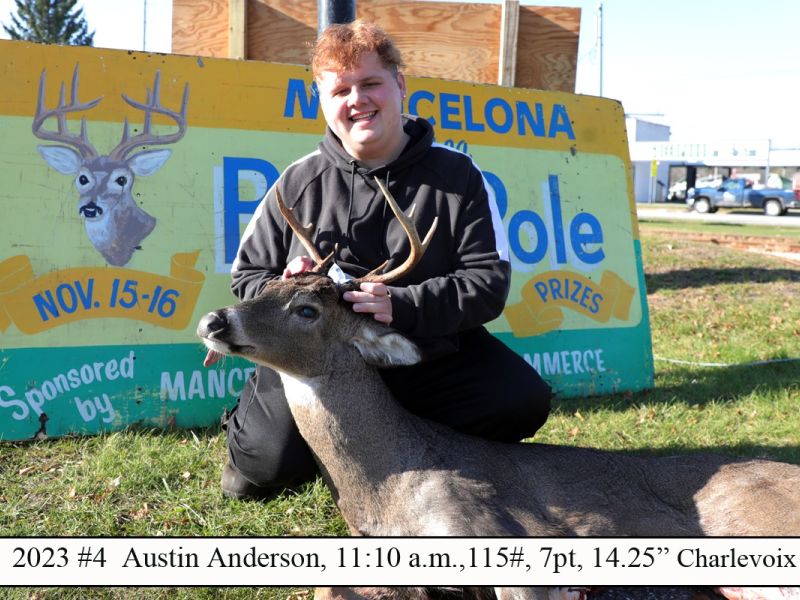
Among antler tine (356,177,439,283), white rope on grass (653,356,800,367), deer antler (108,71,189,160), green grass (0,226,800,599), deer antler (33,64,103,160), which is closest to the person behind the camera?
antler tine (356,177,439,283)

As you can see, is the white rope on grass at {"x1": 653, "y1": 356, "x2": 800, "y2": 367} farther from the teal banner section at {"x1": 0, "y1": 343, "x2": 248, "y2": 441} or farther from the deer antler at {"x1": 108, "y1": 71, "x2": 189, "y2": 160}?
the deer antler at {"x1": 108, "y1": 71, "x2": 189, "y2": 160}

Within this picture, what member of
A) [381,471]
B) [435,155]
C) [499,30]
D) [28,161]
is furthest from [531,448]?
[499,30]

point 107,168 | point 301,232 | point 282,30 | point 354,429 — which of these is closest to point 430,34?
point 282,30

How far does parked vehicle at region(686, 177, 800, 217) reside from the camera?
118 feet

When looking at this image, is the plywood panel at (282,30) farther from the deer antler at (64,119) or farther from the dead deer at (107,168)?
the deer antler at (64,119)

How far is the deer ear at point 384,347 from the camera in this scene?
3199 mm

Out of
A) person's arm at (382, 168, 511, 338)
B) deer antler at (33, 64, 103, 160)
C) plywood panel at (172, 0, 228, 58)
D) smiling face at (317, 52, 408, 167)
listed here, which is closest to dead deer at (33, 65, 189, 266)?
deer antler at (33, 64, 103, 160)

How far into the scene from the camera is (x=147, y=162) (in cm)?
490

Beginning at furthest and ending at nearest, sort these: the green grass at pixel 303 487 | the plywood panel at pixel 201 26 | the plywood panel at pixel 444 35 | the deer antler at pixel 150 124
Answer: the plywood panel at pixel 444 35, the plywood panel at pixel 201 26, the deer antler at pixel 150 124, the green grass at pixel 303 487

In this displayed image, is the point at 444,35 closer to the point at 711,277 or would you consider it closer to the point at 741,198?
the point at 711,277

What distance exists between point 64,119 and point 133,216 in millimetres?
678
